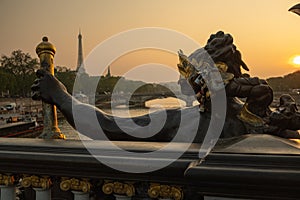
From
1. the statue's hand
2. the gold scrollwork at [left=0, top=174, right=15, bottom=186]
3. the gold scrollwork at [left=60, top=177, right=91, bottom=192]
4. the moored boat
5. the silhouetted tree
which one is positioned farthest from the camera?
the silhouetted tree

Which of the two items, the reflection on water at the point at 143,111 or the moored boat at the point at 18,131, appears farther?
the moored boat at the point at 18,131

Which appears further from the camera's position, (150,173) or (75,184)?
(75,184)

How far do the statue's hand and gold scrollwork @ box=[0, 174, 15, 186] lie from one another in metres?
0.65

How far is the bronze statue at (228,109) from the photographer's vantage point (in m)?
2.04

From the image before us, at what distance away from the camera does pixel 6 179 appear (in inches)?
71.5

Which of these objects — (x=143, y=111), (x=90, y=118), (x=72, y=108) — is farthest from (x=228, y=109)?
(x=143, y=111)

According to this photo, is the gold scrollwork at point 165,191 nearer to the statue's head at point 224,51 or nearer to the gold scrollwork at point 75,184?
the gold scrollwork at point 75,184

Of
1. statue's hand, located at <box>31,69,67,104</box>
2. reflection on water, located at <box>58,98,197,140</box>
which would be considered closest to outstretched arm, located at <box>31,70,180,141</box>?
statue's hand, located at <box>31,69,67,104</box>

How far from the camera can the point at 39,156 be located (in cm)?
170

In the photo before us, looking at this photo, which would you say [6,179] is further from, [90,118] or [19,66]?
[19,66]

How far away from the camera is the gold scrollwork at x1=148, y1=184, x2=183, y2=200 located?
59.4 inches

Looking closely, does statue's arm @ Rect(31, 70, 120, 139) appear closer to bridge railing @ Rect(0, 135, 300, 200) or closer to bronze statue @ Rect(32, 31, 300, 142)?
bronze statue @ Rect(32, 31, 300, 142)

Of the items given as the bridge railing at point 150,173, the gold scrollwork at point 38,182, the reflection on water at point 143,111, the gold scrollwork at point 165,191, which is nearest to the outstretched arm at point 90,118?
the reflection on water at point 143,111

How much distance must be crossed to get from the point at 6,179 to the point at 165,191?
81 cm
